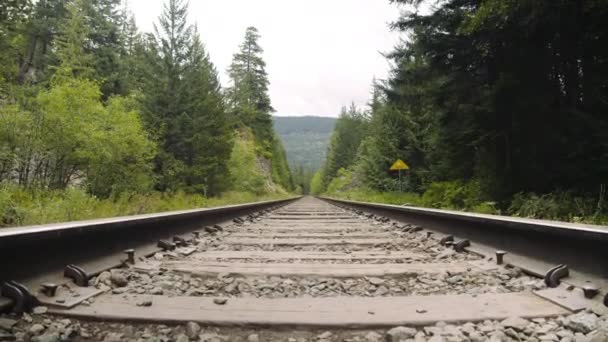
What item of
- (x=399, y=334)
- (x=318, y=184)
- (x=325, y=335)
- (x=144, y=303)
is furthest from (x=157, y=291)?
(x=318, y=184)

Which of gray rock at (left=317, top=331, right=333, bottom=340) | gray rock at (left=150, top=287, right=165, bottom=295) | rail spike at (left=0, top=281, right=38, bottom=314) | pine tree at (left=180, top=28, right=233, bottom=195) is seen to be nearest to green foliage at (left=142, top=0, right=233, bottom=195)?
pine tree at (left=180, top=28, right=233, bottom=195)

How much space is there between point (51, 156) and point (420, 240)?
9043 mm

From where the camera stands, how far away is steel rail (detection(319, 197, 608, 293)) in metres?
2.00

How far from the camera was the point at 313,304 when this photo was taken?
1.97 metres

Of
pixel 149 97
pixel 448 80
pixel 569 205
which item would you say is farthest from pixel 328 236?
pixel 149 97

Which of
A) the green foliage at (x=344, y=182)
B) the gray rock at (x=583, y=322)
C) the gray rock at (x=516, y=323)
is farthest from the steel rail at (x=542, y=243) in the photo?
the green foliage at (x=344, y=182)

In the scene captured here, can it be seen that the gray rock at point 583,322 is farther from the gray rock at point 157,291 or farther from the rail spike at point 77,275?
the rail spike at point 77,275

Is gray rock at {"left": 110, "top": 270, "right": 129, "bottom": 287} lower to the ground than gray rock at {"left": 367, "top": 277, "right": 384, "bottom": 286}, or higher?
lower

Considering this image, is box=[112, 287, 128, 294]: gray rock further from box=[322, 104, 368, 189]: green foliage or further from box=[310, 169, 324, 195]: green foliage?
box=[310, 169, 324, 195]: green foliage

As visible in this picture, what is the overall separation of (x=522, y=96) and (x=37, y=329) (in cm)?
812

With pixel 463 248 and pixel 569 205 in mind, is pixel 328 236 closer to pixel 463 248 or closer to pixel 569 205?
pixel 463 248

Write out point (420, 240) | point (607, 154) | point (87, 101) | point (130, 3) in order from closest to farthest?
point (420, 240) < point (607, 154) < point (87, 101) < point (130, 3)

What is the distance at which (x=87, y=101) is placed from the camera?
10234mm

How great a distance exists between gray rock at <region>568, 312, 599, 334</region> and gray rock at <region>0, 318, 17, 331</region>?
236cm
